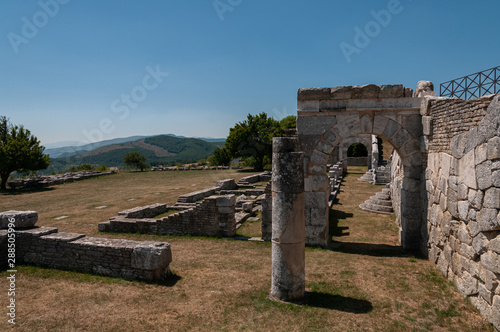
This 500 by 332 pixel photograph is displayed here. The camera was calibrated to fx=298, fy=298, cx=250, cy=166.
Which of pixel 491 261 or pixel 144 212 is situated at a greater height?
pixel 491 261

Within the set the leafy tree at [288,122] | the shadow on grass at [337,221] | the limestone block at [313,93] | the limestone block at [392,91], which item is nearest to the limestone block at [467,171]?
the limestone block at [392,91]

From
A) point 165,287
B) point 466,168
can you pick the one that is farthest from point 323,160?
point 165,287

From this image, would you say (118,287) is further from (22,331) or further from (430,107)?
(430,107)

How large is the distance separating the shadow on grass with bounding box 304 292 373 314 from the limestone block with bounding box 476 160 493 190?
2.98m

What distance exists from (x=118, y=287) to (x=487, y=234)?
24.2 ft

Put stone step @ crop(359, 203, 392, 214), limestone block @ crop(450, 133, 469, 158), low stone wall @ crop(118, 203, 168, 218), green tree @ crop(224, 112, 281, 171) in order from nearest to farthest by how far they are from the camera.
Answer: limestone block @ crop(450, 133, 469, 158), low stone wall @ crop(118, 203, 168, 218), stone step @ crop(359, 203, 392, 214), green tree @ crop(224, 112, 281, 171)

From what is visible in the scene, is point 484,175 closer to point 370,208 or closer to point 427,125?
point 427,125

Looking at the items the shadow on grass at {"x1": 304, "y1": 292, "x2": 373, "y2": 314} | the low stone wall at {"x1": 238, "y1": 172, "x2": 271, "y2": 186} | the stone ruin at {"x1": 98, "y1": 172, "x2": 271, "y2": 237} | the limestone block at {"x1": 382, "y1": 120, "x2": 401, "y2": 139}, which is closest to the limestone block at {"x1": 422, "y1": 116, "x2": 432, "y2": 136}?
the limestone block at {"x1": 382, "y1": 120, "x2": 401, "y2": 139}

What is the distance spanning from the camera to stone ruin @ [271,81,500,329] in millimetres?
5027

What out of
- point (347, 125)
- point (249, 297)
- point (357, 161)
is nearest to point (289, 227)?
point (249, 297)

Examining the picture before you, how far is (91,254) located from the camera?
7.54 meters

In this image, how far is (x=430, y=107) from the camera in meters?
7.98

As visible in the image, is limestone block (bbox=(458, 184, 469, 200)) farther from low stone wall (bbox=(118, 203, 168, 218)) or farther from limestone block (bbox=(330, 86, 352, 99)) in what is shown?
low stone wall (bbox=(118, 203, 168, 218))

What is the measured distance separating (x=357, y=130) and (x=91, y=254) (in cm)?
808
